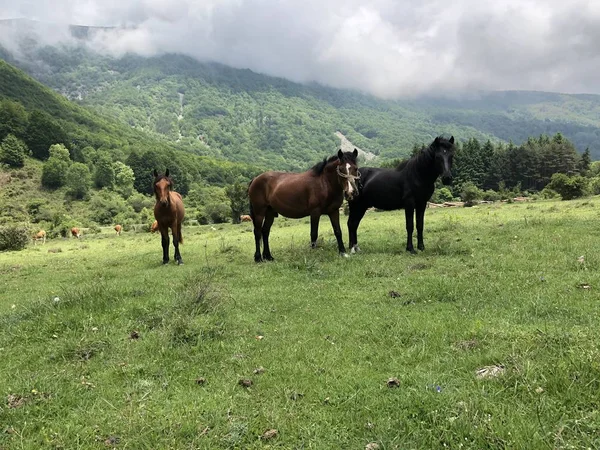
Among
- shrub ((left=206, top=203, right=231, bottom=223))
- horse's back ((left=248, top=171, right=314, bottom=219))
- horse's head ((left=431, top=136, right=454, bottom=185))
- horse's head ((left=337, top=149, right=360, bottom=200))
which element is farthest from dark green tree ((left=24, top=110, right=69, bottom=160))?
horse's head ((left=431, top=136, right=454, bottom=185))

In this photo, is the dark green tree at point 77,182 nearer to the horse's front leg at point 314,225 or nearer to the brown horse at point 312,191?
the brown horse at point 312,191

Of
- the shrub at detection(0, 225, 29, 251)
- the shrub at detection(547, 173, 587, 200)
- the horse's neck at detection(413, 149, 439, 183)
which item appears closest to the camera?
the horse's neck at detection(413, 149, 439, 183)

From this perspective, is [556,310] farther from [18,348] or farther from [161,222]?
[161,222]

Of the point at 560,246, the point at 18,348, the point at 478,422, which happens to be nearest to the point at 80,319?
the point at 18,348

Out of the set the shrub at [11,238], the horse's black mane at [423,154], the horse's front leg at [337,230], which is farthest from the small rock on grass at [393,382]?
the shrub at [11,238]

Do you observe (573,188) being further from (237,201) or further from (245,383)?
(245,383)

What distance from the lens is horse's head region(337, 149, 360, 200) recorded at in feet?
36.0

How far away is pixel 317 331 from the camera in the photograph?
240 inches

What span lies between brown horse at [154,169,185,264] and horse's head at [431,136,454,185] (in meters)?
8.75

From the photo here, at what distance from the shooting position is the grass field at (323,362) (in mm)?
3588

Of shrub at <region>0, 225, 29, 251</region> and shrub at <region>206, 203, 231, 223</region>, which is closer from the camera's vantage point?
shrub at <region>0, 225, 29, 251</region>

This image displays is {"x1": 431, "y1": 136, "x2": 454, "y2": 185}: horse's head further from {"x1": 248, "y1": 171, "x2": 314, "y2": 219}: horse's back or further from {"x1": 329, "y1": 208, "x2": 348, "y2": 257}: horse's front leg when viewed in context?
{"x1": 248, "y1": 171, "x2": 314, "y2": 219}: horse's back

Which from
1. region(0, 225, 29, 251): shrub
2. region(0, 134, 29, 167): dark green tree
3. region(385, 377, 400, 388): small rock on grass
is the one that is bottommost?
region(385, 377, 400, 388): small rock on grass

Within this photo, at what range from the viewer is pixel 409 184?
1223 centimetres
